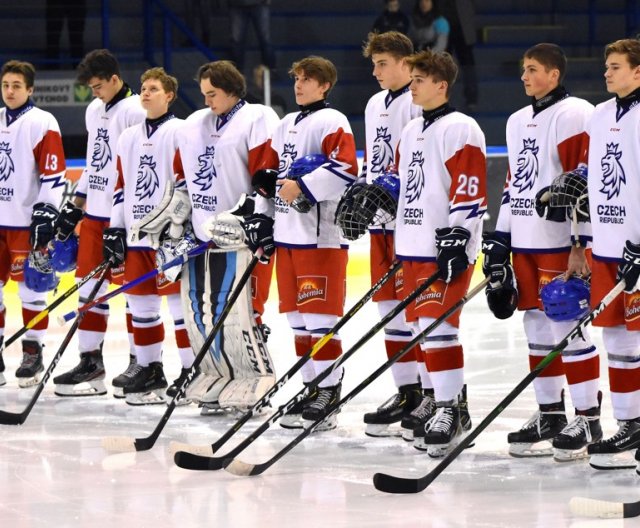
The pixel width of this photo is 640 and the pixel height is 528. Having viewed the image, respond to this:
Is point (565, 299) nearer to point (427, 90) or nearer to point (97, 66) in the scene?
point (427, 90)

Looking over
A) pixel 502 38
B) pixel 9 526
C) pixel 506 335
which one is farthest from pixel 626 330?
pixel 502 38

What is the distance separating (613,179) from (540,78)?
1.60 feet

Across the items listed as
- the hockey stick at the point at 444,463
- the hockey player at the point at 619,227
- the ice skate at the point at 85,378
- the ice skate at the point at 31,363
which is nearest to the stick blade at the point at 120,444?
the hockey stick at the point at 444,463

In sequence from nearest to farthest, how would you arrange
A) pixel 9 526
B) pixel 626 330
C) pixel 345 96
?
1. pixel 9 526
2. pixel 626 330
3. pixel 345 96

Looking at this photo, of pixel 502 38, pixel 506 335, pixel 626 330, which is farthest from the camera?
pixel 502 38

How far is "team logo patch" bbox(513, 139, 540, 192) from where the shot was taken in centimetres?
434

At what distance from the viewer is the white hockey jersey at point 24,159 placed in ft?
19.0

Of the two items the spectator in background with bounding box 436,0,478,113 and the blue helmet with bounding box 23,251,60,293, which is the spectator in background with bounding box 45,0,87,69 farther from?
the blue helmet with bounding box 23,251,60,293

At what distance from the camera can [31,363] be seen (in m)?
5.86

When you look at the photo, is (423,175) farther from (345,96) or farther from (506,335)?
(345,96)

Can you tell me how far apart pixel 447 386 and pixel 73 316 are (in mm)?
1519

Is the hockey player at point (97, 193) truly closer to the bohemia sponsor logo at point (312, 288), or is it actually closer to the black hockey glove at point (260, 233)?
the black hockey glove at point (260, 233)

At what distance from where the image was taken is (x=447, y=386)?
438 centimetres

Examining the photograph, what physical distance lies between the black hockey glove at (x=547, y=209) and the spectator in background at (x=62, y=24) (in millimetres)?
5999
